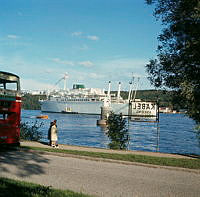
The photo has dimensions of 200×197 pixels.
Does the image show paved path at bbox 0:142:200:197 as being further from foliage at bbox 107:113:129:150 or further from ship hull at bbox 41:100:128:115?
ship hull at bbox 41:100:128:115

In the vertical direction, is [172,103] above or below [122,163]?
above

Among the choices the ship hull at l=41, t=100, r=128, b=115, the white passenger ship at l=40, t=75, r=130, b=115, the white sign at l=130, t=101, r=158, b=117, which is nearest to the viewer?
the white sign at l=130, t=101, r=158, b=117

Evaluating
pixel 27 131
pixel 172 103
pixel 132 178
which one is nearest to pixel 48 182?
pixel 132 178

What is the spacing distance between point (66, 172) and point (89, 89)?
121420 mm

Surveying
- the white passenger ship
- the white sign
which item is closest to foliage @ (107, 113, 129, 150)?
the white sign

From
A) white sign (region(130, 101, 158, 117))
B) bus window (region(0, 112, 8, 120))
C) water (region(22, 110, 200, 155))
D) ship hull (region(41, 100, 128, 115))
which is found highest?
white sign (region(130, 101, 158, 117))

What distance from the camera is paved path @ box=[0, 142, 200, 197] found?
255 inches

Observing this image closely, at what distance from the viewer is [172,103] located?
39.5ft

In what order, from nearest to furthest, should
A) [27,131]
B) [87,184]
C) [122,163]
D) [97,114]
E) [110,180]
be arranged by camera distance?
[87,184] → [110,180] → [122,163] → [27,131] → [97,114]

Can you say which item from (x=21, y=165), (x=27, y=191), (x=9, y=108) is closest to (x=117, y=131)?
(x=9, y=108)

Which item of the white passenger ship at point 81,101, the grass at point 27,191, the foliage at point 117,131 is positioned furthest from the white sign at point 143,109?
the white passenger ship at point 81,101

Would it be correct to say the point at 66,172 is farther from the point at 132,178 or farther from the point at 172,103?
the point at 172,103

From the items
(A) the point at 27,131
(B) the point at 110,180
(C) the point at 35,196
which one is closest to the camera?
(C) the point at 35,196

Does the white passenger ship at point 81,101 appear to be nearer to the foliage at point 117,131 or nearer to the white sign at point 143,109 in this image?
the foliage at point 117,131
